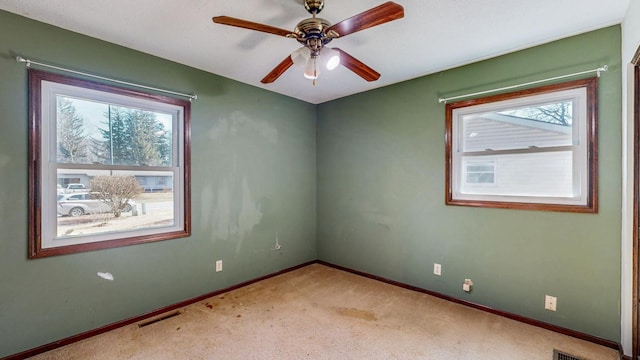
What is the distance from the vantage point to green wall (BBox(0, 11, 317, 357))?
6.47 feet

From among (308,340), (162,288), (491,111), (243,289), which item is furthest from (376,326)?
(491,111)

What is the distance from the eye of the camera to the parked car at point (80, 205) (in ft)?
7.21

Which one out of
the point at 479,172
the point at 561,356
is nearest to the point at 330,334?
the point at 561,356

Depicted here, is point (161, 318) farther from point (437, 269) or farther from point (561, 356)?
point (561, 356)

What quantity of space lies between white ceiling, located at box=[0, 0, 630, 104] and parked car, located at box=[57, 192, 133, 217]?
1.02 m

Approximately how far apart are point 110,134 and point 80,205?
2.04ft

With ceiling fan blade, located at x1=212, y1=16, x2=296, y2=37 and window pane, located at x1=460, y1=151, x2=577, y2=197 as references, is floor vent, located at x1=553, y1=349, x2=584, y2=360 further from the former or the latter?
ceiling fan blade, located at x1=212, y1=16, x2=296, y2=37

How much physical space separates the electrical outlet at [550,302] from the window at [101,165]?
328 cm

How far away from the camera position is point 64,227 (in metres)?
2.20

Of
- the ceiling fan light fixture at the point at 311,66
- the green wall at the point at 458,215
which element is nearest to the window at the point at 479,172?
the green wall at the point at 458,215

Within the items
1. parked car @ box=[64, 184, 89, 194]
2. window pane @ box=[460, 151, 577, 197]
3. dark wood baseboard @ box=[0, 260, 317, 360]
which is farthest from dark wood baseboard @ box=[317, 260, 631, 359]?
parked car @ box=[64, 184, 89, 194]

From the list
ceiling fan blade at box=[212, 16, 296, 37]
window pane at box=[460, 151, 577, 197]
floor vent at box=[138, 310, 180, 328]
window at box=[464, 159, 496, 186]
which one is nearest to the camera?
ceiling fan blade at box=[212, 16, 296, 37]

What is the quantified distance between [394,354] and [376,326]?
0.37m

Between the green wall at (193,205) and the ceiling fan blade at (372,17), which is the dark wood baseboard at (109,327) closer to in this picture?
the green wall at (193,205)
